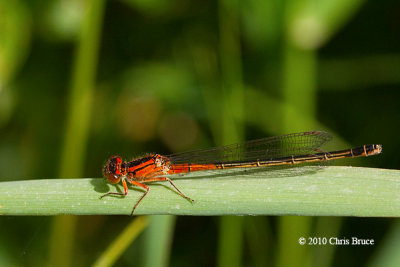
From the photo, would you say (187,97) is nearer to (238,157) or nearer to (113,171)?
(238,157)

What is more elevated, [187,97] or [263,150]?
[187,97]

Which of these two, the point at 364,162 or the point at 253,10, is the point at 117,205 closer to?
the point at 253,10

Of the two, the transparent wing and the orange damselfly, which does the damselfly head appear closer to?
the orange damselfly

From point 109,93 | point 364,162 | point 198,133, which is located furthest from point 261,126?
point 109,93

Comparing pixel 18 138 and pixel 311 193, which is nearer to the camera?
pixel 311 193

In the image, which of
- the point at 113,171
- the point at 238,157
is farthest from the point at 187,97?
the point at 113,171

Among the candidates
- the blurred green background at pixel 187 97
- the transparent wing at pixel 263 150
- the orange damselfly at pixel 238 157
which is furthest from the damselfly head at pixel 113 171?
the blurred green background at pixel 187 97

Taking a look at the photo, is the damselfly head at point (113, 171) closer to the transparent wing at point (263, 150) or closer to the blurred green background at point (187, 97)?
the transparent wing at point (263, 150)
